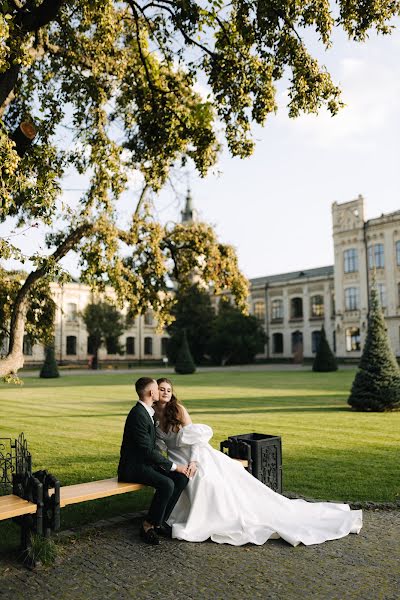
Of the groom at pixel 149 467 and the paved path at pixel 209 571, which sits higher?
the groom at pixel 149 467

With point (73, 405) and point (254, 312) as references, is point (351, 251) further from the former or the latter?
point (73, 405)

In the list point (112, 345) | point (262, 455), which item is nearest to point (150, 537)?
point (262, 455)

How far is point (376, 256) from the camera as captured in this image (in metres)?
45.1

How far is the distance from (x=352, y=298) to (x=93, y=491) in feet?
144

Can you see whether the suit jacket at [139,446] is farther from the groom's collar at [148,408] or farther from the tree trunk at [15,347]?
the tree trunk at [15,347]

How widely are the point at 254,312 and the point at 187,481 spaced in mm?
56189

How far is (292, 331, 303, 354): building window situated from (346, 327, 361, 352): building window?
10581mm

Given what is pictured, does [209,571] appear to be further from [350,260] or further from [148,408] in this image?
[350,260]

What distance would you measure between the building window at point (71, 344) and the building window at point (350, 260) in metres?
30.1

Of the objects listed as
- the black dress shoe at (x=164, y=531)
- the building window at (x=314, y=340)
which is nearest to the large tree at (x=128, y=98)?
the black dress shoe at (x=164, y=531)

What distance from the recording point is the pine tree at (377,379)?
15.2m

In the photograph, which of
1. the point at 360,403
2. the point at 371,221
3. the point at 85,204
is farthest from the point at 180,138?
the point at 371,221

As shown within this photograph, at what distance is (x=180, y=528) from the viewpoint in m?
5.05

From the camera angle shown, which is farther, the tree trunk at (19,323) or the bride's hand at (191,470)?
the tree trunk at (19,323)
